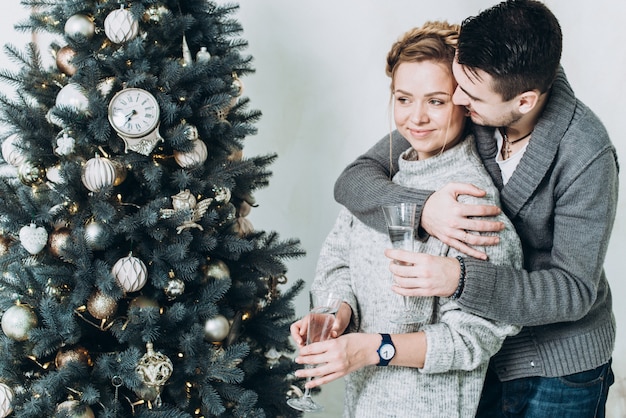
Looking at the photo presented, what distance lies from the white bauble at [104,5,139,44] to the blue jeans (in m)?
1.35

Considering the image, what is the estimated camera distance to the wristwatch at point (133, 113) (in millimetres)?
1732

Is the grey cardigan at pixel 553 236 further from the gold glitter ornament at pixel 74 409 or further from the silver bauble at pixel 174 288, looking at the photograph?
the gold glitter ornament at pixel 74 409

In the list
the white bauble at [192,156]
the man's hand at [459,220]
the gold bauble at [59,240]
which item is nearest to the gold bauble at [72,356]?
the gold bauble at [59,240]

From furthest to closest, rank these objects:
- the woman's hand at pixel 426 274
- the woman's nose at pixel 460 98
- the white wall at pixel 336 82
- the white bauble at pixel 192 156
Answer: the white wall at pixel 336 82, the white bauble at pixel 192 156, the woman's nose at pixel 460 98, the woman's hand at pixel 426 274

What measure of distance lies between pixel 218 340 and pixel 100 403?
1.13 ft

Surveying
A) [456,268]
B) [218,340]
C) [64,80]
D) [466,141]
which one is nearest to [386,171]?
[466,141]

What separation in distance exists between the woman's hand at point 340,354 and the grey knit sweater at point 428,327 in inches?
4.8

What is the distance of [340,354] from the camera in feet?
4.98

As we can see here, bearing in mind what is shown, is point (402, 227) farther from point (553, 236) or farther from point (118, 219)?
point (118, 219)

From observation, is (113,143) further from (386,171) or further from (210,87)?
(386,171)

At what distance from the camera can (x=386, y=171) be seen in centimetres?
195

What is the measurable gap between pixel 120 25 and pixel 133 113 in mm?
237

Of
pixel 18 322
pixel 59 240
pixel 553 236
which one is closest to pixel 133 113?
pixel 59 240

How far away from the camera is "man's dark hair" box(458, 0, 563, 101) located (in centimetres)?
154
